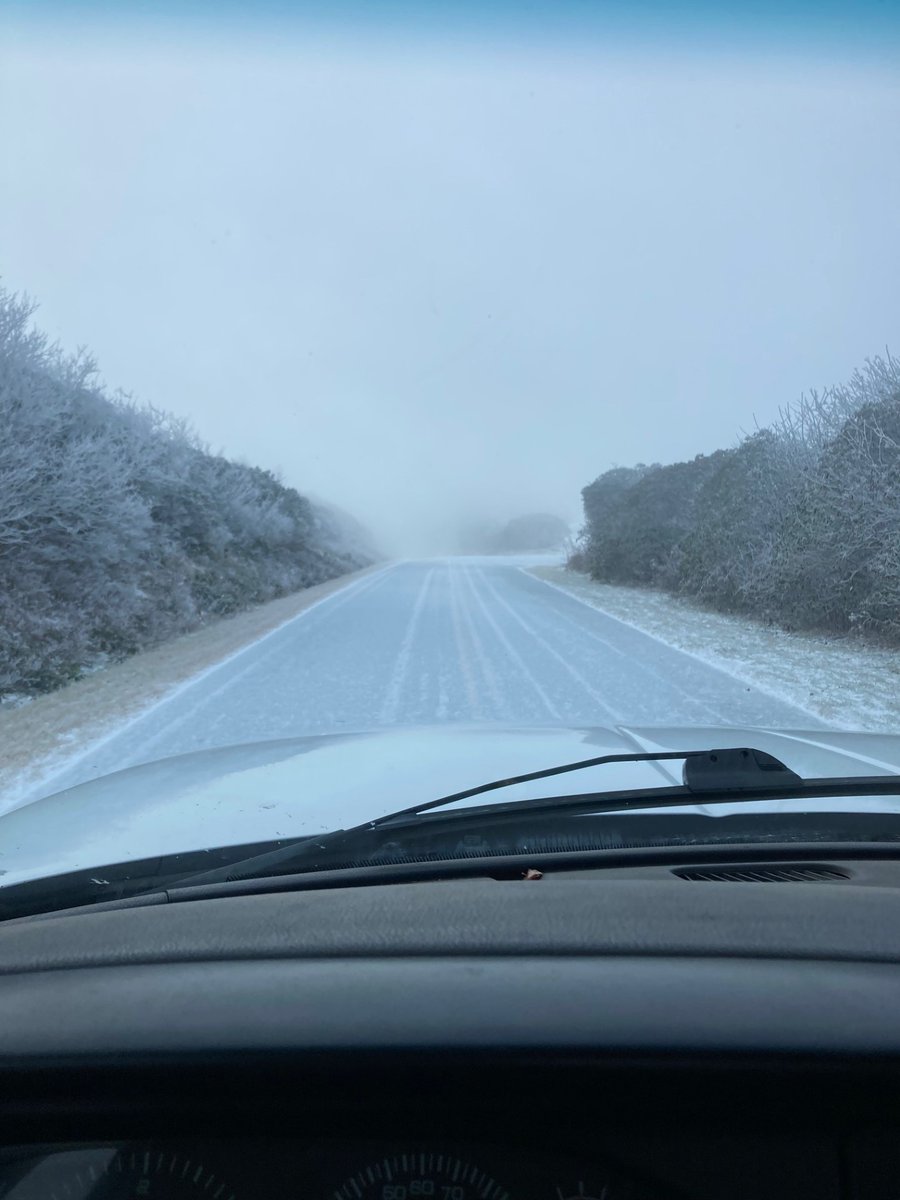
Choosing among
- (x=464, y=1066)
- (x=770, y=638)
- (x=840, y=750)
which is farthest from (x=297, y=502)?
(x=464, y=1066)

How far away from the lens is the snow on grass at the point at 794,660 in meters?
9.98

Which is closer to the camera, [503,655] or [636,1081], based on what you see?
[636,1081]

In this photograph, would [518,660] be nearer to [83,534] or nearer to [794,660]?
[794,660]

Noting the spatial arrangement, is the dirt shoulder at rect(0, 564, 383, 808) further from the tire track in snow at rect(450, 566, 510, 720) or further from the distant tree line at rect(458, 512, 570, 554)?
the distant tree line at rect(458, 512, 570, 554)

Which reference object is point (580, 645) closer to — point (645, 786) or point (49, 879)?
point (645, 786)

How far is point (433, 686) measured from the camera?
11148 millimetres

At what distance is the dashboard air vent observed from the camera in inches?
108

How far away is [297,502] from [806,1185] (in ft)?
136

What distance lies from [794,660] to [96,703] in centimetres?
895

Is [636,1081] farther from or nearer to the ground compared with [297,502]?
nearer to the ground

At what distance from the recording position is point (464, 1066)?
5.72 ft

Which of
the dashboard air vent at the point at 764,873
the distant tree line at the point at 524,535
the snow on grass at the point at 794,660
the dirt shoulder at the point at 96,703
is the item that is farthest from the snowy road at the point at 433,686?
the distant tree line at the point at 524,535

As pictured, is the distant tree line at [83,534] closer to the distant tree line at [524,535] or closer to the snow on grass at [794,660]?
the snow on grass at [794,660]

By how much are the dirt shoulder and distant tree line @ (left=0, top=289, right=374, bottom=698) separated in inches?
28.9
